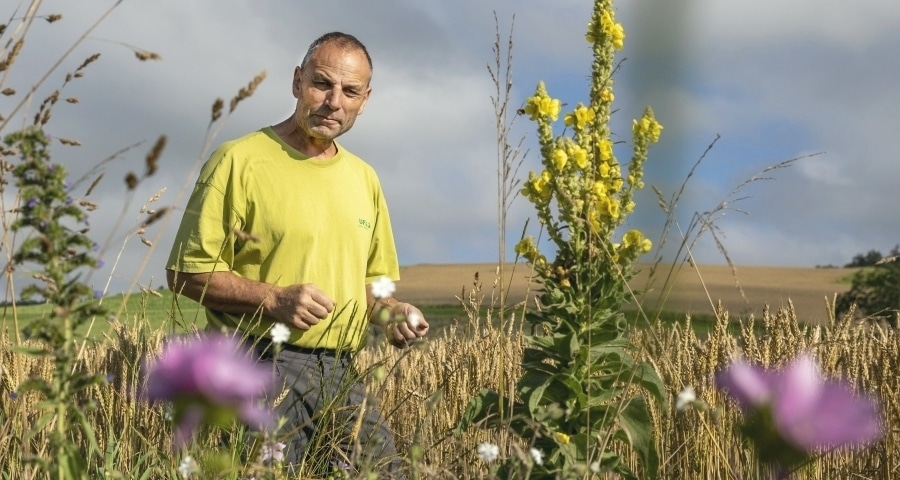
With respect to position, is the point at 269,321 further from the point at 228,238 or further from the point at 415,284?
the point at 415,284

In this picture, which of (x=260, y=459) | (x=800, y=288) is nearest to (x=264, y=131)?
(x=260, y=459)

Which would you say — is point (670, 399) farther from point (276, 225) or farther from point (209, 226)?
point (209, 226)

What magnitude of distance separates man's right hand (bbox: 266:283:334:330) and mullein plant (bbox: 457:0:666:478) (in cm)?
58

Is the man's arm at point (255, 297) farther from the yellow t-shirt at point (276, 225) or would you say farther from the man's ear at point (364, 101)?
the man's ear at point (364, 101)

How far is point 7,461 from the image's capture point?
3.44m

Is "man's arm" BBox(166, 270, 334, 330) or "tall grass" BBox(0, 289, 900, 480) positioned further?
"tall grass" BBox(0, 289, 900, 480)

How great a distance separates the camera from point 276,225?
11.8 feet

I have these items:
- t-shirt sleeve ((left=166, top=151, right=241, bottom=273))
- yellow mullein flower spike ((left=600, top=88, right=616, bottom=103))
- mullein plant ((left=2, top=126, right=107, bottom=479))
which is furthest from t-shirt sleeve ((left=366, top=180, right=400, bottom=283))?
mullein plant ((left=2, top=126, right=107, bottom=479))

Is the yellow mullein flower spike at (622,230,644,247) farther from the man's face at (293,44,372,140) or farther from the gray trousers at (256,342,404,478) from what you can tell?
the man's face at (293,44,372,140)

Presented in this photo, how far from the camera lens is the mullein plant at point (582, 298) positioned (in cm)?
300

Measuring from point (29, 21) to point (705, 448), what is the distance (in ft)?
9.57

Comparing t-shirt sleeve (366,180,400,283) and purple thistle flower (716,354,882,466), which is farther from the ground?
t-shirt sleeve (366,180,400,283)

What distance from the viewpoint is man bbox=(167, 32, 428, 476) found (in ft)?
11.3

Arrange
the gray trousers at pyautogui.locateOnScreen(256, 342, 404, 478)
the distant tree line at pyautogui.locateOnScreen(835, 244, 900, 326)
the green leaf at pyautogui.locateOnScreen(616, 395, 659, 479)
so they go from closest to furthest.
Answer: the green leaf at pyautogui.locateOnScreen(616, 395, 659, 479)
the gray trousers at pyautogui.locateOnScreen(256, 342, 404, 478)
the distant tree line at pyautogui.locateOnScreen(835, 244, 900, 326)
